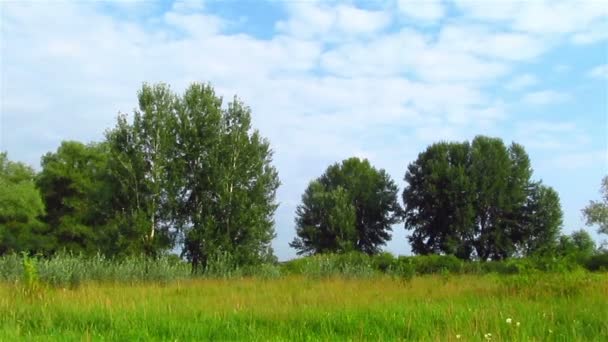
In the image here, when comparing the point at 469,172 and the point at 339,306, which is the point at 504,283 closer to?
the point at 339,306

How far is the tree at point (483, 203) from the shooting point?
4291cm

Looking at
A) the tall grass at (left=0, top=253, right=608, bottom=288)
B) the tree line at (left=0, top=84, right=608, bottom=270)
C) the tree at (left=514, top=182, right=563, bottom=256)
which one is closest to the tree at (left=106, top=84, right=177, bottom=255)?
the tree line at (left=0, top=84, right=608, bottom=270)

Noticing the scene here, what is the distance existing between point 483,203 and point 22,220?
31.8 metres

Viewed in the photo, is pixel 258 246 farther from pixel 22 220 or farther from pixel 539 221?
pixel 539 221

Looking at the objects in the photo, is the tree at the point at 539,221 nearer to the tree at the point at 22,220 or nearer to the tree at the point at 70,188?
the tree at the point at 70,188

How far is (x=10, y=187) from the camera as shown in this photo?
121ft

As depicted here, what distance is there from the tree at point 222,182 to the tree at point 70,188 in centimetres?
1237

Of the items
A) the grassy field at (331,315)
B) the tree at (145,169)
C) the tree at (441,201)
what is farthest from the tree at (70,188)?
the grassy field at (331,315)

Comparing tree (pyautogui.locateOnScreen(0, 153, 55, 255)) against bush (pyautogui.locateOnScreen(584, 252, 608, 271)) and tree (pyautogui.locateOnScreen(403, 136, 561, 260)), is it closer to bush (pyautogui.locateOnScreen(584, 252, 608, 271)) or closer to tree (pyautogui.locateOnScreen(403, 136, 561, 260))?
tree (pyautogui.locateOnScreen(403, 136, 561, 260))

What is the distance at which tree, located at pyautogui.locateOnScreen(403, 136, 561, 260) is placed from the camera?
4291 centimetres

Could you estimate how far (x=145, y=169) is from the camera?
2525cm

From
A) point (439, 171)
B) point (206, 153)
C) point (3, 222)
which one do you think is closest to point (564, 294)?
point (206, 153)

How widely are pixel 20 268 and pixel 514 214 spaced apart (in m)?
35.9

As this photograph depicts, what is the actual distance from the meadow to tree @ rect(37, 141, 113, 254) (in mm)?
28747
